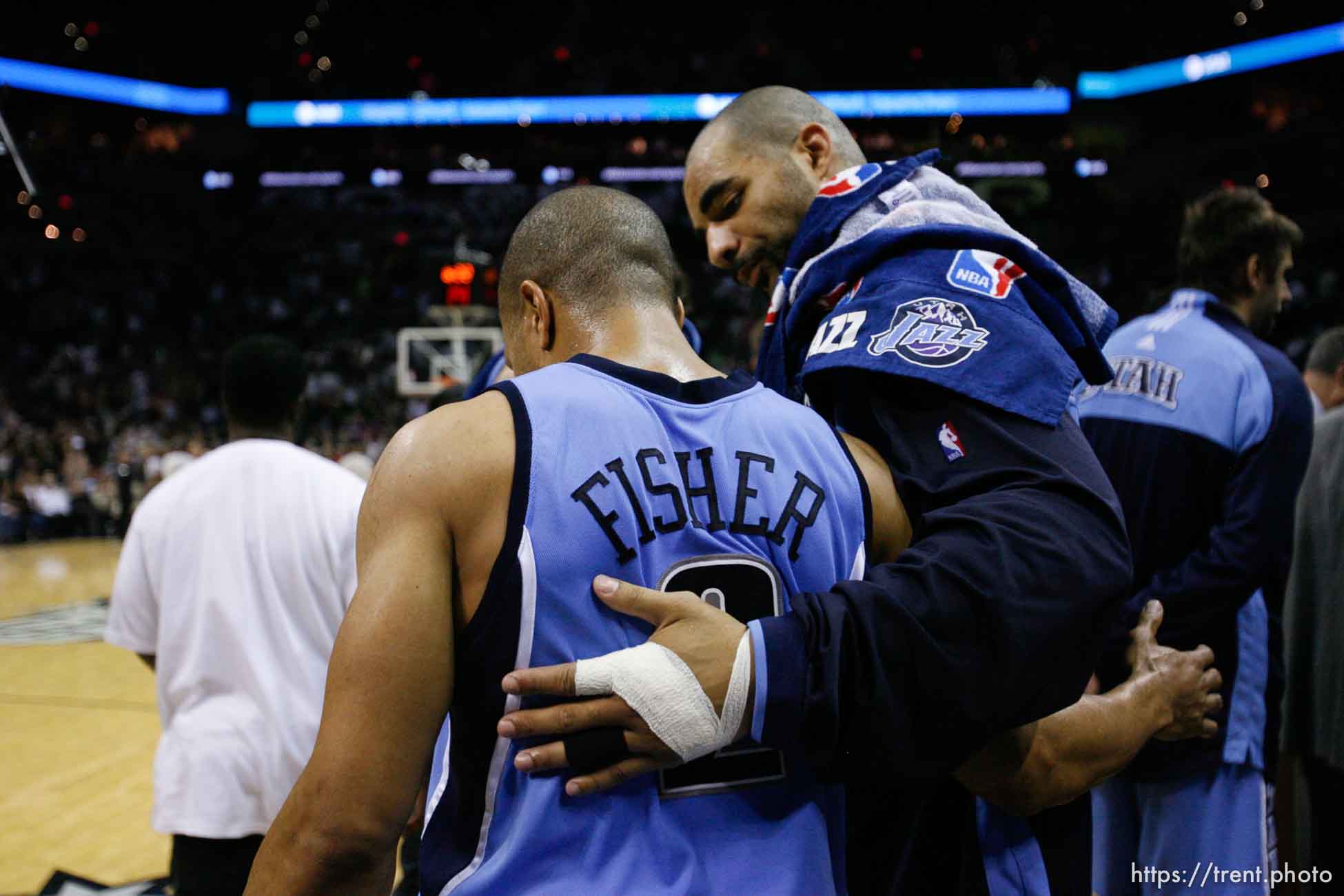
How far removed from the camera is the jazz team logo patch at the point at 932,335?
1450mm

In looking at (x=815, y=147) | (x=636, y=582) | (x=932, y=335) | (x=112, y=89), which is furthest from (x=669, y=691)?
(x=112, y=89)

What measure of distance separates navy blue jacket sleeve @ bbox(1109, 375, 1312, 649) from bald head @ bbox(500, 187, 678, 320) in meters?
1.50

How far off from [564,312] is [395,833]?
76 cm

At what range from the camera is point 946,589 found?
118cm

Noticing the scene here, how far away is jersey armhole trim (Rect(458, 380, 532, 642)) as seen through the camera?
115 centimetres

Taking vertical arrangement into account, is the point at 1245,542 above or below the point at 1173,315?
below

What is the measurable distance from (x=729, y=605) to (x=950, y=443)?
0.42 metres

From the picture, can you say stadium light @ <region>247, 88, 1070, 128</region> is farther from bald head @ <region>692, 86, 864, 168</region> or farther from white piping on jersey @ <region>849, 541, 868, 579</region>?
white piping on jersey @ <region>849, 541, 868, 579</region>

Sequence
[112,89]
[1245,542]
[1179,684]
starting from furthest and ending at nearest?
[112,89] < [1245,542] < [1179,684]

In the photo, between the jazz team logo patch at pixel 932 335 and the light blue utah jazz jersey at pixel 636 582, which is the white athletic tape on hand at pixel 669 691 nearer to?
the light blue utah jazz jersey at pixel 636 582

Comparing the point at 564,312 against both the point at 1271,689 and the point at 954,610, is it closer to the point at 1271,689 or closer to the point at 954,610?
the point at 954,610

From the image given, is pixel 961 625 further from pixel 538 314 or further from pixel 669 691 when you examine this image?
pixel 538 314

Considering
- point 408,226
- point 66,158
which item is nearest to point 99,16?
point 66,158

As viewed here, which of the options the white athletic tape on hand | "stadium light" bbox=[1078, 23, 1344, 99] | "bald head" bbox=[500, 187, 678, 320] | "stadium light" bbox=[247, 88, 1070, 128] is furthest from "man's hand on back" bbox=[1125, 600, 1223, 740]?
"stadium light" bbox=[1078, 23, 1344, 99]
